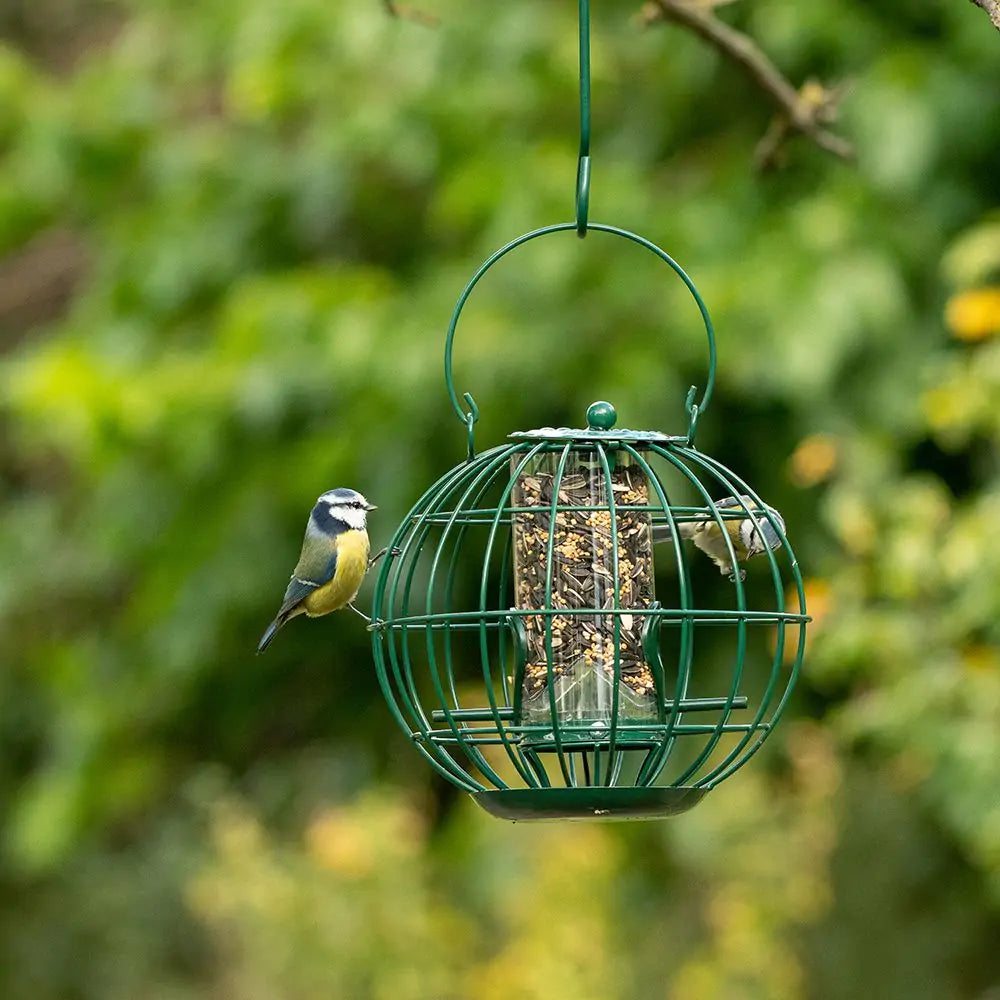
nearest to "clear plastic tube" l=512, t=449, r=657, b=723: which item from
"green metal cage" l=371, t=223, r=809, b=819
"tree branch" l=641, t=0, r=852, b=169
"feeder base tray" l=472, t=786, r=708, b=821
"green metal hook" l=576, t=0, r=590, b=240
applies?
"green metal cage" l=371, t=223, r=809, b=819

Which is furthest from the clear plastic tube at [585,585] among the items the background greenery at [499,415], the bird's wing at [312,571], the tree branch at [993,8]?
the background greenery at [499,415]

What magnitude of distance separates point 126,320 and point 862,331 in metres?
3.39

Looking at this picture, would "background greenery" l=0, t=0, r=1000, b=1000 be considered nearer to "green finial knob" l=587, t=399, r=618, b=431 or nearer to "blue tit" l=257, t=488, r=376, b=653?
"blue tit" l=257, t=488, r=376, b=653

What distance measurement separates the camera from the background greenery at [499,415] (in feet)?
21.0

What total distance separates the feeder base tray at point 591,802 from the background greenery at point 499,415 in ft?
8.33

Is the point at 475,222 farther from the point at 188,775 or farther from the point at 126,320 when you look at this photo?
the point at 188,775

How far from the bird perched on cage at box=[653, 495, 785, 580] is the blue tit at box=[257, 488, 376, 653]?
711 millimetres

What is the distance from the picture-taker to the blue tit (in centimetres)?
419

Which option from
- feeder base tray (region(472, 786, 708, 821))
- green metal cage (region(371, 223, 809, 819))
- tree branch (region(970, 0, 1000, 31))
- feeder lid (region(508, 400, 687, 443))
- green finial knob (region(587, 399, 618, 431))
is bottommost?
feeder base tray (region(472, 786, 708, 821))

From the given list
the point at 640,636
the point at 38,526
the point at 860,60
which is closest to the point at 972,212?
the point at 860,60

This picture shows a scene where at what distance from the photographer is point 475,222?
7223 millimetres

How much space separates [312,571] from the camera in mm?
4227

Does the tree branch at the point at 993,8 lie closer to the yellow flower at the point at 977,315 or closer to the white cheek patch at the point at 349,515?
the white cheek patch at the point at 349,515

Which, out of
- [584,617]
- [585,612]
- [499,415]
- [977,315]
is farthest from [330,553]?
[499,415]
